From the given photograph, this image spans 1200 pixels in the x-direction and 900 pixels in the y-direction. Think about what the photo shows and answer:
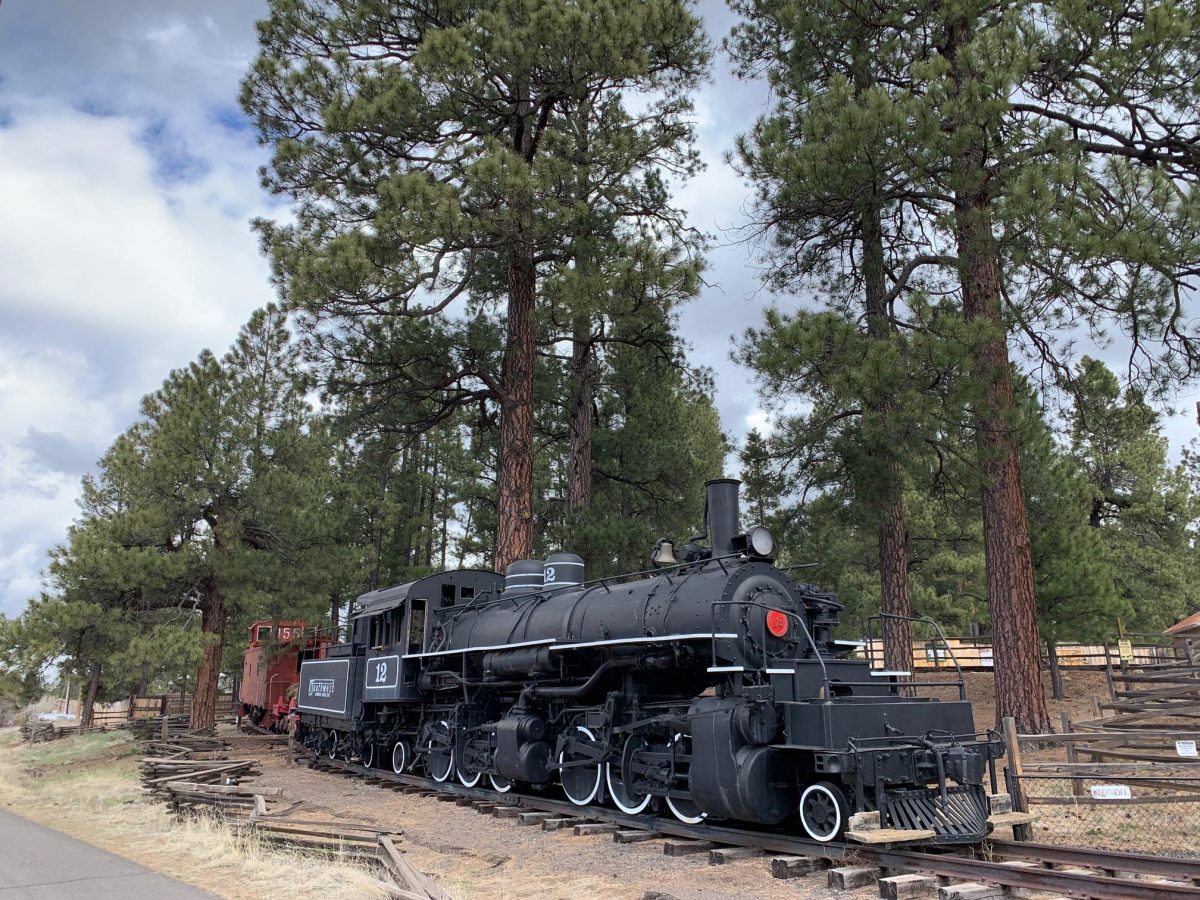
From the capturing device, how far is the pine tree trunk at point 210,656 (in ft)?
63.2

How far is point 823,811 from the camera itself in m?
7.46

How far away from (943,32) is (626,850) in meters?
13.4

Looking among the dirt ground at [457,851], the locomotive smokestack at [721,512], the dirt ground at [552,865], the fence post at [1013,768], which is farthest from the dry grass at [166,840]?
the fence post at [1013,768]

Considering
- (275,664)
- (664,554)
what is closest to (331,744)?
(275,664)

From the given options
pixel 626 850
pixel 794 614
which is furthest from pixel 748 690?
pixel 626 850

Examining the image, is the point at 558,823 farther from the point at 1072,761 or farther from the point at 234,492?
the point at 234,492

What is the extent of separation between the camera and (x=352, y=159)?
1577 cm

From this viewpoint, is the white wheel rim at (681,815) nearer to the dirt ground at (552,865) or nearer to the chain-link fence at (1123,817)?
the dirt ground at (552,865)

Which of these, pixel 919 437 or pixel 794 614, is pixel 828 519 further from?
pixel 794 614

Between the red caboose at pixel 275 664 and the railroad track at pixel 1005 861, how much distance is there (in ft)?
48.9

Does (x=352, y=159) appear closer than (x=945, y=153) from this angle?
No

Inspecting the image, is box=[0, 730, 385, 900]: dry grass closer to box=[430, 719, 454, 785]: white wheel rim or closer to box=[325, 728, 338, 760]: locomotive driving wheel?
box=[325, 728, 338, 760]: locomotive driving wheel

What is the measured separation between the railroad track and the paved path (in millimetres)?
4076

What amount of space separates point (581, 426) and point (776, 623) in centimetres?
1330
